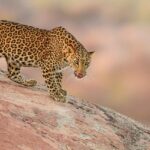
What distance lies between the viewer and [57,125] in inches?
641

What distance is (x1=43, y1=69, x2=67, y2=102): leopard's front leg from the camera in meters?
17.4

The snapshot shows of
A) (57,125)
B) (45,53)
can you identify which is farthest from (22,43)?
(57,125)

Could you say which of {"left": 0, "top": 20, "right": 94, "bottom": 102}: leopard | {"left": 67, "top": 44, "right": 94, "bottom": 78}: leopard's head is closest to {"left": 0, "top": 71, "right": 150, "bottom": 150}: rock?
{"left": 0, "top": 20, "right": 94, "bottom": 102}: leopard

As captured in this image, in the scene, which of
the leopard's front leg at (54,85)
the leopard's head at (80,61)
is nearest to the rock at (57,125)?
the leopard's front leg at (54,85)

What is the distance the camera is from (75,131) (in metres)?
16.4

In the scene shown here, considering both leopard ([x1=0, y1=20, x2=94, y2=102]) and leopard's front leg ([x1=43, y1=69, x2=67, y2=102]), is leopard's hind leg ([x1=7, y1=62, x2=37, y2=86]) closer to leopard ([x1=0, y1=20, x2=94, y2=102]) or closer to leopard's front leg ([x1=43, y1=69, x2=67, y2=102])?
leopard ([x1=0, y1=20, x2=94, y2=102])

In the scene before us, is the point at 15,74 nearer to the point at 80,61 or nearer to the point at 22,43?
the point at 22,43

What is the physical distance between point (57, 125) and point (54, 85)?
1.57m

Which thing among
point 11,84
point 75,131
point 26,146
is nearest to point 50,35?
point 11,84

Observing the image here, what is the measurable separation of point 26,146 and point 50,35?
165 inches

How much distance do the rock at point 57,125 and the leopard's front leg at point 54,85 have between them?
0.18 meters

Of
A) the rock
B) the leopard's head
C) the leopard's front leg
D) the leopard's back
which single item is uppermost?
the leopard's back

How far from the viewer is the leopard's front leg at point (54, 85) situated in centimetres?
1741

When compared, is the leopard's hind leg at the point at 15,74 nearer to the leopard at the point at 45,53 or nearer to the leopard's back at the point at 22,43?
the leopard at the point at 45,53
